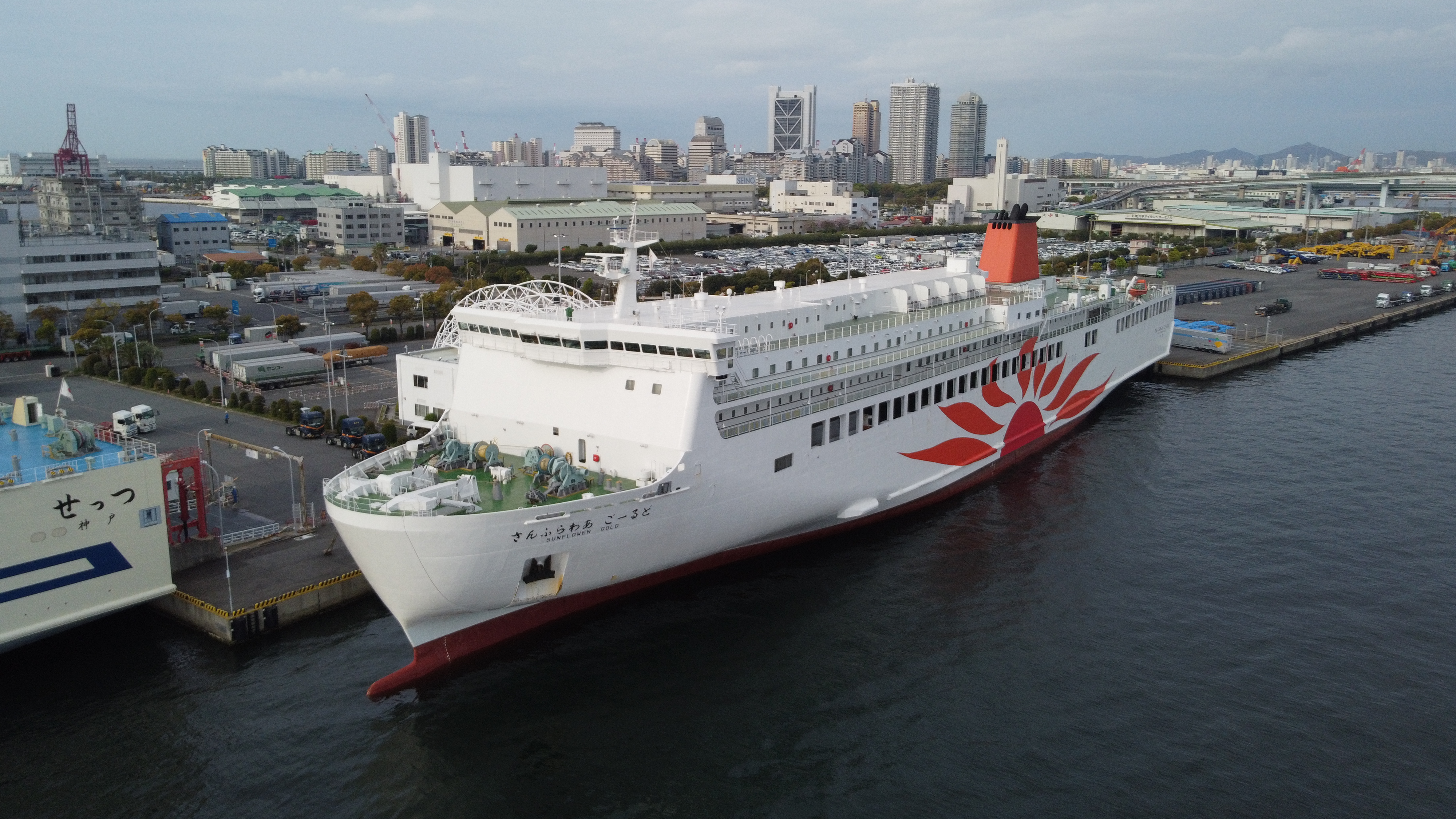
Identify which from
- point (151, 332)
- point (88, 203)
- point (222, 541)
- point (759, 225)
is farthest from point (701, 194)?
point (222, 541)

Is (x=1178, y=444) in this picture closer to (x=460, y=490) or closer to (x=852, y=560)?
(x=852, y=560)

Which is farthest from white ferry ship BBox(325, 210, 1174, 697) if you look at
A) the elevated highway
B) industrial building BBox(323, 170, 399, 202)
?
the elevated highway

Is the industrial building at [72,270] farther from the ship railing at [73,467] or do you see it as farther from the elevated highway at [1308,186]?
the elevated highway at [1308,186]

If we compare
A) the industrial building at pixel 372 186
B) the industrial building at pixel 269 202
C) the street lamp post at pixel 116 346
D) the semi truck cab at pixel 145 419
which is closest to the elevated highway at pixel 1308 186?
→ the industrial building at pixel 372 186

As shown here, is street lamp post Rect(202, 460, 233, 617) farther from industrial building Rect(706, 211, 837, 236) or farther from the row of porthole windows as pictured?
industrial building Rect(706, 211, 837, 236)

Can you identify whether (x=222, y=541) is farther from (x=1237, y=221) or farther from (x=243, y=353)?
(x=1237, y=221)

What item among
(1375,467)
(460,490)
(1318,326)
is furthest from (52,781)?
(1318,326)
